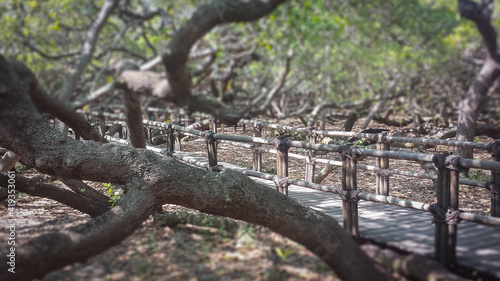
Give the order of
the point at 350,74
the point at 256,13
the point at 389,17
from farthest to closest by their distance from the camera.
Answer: the point at 350,74 < the point at 389,17 < the point at 256,13

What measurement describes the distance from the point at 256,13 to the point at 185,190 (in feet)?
5.99

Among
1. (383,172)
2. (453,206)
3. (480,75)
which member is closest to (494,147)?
(383,172)

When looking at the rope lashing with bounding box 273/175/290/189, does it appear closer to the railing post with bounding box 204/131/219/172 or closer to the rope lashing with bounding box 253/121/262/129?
the railing post with bounding box 204/131/219/172

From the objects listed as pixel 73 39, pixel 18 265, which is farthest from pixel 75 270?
pixel 73 39

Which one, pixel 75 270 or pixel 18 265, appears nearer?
pixel 18 265

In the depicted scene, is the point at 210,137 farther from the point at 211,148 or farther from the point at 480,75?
the point at 480,75

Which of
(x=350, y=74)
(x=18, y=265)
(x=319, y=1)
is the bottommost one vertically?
(x=18, y=265)

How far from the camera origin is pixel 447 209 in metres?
3.35

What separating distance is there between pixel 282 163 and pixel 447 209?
5.75 ft

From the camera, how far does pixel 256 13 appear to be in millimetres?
4203

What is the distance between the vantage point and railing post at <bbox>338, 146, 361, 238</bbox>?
3.80 meters

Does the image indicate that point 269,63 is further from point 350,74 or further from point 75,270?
point 75,270

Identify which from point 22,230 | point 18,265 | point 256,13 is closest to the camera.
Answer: point 18,265

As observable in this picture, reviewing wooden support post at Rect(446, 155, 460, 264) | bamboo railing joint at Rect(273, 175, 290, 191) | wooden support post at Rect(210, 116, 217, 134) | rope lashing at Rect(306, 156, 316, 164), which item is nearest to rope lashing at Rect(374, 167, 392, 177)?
rope lashing at Rect(306, 156, 316, 164)
